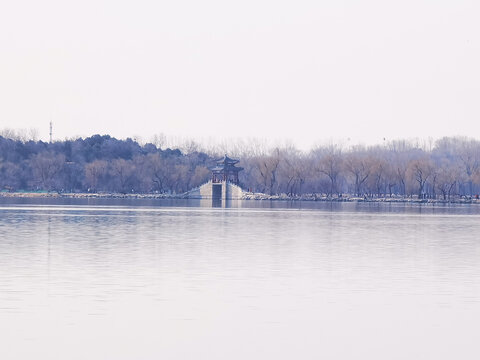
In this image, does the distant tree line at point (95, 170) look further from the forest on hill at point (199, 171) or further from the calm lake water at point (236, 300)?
the calm lake water at point (236, 300)

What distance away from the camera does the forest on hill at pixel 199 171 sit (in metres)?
99.2

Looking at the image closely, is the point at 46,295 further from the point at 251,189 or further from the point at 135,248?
the point at 251,189

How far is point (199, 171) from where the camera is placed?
114 m

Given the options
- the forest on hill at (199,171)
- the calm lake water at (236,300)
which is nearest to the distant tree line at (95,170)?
the forest on hill at (199,171)

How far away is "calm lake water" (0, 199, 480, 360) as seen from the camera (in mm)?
11422

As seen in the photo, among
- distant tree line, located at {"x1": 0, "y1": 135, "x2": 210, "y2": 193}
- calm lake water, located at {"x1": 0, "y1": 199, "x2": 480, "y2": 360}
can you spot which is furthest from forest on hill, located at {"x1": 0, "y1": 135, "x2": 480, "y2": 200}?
calm lake water, located at {"x1": 0, "y1": 199, "x2": 480, "y2": 360}

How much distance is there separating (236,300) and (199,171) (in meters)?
99.3

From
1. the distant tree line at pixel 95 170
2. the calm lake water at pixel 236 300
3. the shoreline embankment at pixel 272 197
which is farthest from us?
the distant tree line at pixel 95 170

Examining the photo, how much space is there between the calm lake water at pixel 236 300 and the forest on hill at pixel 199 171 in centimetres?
7169

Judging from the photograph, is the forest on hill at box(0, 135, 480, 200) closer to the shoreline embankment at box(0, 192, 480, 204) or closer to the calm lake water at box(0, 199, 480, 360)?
the shoreline embankment at box(0, 192, 480, 204)

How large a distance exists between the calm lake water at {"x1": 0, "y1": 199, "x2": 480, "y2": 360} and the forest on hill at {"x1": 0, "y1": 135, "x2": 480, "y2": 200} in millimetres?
71685

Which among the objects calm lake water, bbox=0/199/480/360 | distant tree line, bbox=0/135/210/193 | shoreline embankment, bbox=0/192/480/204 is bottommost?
calm lake water, bbox=0/199/480/360

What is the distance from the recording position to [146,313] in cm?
1377

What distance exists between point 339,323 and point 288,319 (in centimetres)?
78
